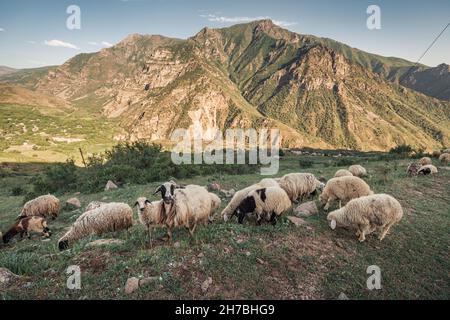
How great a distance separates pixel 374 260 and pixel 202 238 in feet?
18.3

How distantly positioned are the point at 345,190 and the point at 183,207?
7.98m

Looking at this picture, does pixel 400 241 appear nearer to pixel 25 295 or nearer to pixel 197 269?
pixel 197 269

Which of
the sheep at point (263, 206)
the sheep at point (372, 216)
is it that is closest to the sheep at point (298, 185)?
the sheep at point (263, 206)

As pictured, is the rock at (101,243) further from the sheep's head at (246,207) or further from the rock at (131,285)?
→ the sheep's head at (246,207)

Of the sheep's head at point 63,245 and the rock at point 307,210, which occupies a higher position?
the rock at point 307,210

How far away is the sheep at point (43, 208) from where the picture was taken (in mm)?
17188

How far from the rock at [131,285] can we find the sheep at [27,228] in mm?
8715

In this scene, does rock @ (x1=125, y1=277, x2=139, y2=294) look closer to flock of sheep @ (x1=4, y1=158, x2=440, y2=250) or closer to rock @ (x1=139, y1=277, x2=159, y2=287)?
rock @ (x1=139, y1=277, x2=159, y2=287)

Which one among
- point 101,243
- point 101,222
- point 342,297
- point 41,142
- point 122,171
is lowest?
point 41,142

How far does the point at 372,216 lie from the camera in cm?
1045

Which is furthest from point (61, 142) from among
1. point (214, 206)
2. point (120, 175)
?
point (214, 206)

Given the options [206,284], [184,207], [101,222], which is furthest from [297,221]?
[101,222]

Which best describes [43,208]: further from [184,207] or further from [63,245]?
[184,207]

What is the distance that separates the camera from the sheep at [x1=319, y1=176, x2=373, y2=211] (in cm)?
1337
